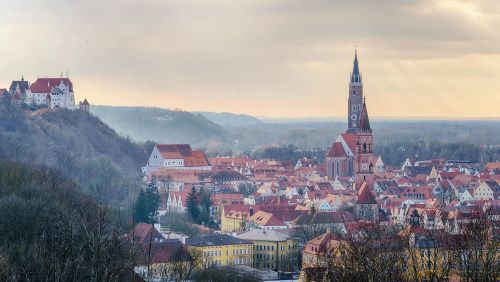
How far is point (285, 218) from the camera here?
72.1 metres

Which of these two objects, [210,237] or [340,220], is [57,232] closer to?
[210,237]

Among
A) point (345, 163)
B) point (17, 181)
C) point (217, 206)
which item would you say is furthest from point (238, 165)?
point (17, 181)

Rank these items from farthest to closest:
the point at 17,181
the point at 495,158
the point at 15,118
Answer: the point at 495,158, the point at 15,118, the point at 17,181

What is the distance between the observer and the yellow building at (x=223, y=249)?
55.6m

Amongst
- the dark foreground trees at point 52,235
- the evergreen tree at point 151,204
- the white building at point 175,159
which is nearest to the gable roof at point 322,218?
the evergreen tree at point 151,204

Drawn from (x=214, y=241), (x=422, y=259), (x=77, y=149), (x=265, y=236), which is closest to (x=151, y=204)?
(x=265, y=236)

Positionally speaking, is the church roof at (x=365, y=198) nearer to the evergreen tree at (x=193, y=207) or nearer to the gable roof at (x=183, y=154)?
the evergreen tree at (x=193, y=207)

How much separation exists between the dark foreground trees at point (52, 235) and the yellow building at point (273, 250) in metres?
9.52

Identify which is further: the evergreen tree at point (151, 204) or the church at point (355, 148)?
the church at point (355, 148)

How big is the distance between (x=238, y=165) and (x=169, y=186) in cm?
2693

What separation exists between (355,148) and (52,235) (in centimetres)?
7445

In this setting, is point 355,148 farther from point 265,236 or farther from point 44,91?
point 265,236

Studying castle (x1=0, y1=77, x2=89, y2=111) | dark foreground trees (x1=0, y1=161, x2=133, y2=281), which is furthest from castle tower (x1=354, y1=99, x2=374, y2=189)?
dark foreground trees (x1=0, y1=161, x2=133, y2=281)

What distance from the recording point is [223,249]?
188 feet
